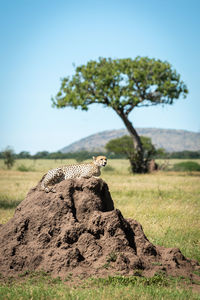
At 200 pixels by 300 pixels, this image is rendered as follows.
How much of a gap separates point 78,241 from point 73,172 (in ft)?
5.73

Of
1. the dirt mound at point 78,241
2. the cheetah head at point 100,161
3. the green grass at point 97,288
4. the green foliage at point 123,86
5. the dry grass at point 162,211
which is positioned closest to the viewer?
the green grass at point 97,288

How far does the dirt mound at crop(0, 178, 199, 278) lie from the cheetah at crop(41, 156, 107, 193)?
317mm

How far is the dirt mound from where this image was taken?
20.8ft

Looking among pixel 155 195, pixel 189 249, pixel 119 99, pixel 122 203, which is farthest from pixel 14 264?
pixel 119 99

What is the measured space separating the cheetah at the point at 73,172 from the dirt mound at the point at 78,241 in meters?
0.32

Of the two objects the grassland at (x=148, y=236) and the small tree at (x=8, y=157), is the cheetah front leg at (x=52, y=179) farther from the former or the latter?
the small tree at (x=8, y=157)

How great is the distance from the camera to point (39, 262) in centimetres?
646

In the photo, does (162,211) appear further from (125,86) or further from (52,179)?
(125,86)

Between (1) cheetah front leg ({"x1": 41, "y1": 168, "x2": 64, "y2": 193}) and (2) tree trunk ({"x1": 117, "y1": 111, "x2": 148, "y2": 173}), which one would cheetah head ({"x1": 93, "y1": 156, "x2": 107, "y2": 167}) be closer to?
(1) cheetah front leg ({"x1": 41, "y1": 168, "x2": 64, "y2": 193})

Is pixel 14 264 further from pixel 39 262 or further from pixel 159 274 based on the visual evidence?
pixel 159 274

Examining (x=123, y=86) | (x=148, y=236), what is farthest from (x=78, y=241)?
(x=123, y=86)

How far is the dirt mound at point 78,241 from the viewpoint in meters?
6.35

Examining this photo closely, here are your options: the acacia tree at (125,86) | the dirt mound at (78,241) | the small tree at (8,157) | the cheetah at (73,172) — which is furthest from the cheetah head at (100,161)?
the small tree at (8,157)

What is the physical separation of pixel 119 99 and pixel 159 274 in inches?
1016
